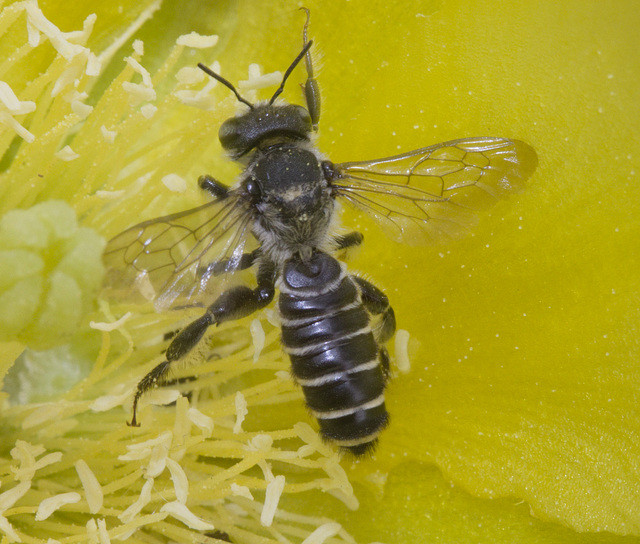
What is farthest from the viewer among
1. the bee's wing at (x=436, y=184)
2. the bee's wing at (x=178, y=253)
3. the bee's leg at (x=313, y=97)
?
the bee's leg at (x=313, y=97)

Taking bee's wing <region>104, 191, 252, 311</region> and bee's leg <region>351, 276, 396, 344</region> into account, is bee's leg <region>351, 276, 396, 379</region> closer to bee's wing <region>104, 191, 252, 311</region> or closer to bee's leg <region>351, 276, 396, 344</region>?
bee's leg <region>351, 276, 396, 344</region>

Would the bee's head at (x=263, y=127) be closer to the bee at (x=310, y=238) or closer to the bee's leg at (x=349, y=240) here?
the bee at (x=310, y=238)

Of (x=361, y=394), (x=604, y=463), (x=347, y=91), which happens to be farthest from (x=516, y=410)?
(x=347, y=91)

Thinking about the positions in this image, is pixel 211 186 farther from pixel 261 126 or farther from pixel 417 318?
pixel 417 318

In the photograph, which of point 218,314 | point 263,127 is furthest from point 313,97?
point 218,314

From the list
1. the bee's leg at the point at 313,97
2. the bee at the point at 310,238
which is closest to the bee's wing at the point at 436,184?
A: the bee at the point at 310,238

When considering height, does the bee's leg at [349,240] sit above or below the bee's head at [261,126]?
below

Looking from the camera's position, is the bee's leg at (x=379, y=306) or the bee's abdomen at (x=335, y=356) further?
the bee's leg at (x=379, y=306)
